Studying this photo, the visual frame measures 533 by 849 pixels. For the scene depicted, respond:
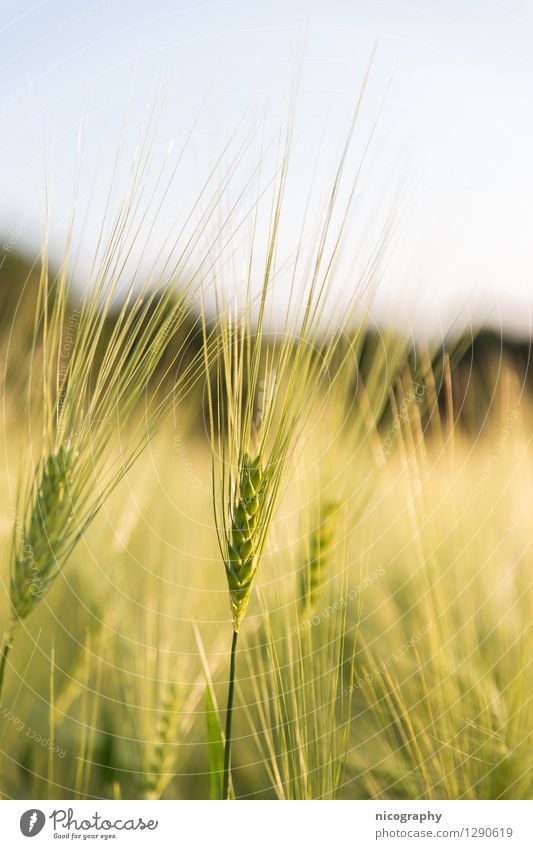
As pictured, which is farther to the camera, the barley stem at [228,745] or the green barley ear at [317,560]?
the green barley ear at [317,560]

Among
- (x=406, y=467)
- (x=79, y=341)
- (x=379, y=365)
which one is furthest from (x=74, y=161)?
(x=406, y=467)

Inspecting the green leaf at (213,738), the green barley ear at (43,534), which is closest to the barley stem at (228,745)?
the green leaf at (213,738)

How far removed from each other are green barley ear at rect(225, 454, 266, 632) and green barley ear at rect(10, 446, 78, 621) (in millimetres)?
143

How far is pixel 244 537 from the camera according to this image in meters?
0.48

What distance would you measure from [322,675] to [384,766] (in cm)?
15

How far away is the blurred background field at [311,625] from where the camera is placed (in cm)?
61
